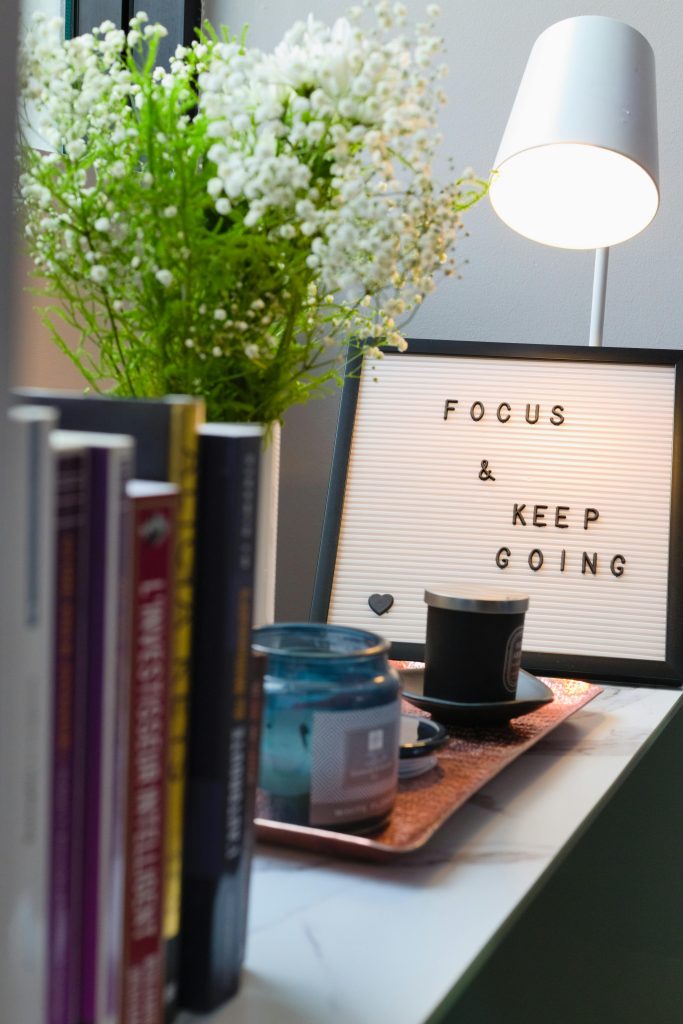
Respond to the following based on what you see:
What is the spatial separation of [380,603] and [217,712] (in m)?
0.73

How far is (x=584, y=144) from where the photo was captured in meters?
1.06

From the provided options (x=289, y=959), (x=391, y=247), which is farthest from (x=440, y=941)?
(x=391, y=247)

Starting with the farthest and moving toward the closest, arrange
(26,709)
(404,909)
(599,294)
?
(599,294), (404,909), (26,709)

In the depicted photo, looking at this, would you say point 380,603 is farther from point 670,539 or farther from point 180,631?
point 180,631

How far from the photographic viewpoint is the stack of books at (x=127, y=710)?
13.0 inches

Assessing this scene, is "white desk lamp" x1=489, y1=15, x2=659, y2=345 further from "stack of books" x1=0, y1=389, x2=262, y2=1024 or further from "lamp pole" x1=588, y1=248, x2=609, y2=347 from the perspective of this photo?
"stack of books" x1=0, y1=389, x2=262, y2=1024

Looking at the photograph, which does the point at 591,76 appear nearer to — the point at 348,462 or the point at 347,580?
the point at 348,462

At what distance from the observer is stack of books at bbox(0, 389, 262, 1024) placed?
1.09ft

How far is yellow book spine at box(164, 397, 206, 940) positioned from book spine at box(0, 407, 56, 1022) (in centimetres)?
6

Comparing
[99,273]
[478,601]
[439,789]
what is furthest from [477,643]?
[99,273]

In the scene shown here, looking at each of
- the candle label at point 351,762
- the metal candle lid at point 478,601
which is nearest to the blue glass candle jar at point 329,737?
the candle label at point 351,762

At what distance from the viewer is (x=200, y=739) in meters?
0.42

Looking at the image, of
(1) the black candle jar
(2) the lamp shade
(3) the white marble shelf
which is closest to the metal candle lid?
(1) the black candle jar

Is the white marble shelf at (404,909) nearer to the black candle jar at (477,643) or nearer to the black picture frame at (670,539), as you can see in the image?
the black candle jar at (477,643)
